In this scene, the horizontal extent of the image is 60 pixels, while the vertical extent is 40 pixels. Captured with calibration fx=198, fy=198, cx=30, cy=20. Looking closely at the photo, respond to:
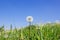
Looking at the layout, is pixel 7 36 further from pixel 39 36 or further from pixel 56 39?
pixel 56 39

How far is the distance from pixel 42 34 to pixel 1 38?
957 millimetres

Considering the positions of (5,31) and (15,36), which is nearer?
(15,36)

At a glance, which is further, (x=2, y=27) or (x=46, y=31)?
(x=2, y=27)

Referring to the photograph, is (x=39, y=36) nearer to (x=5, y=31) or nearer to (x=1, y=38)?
(x=1, y=38)

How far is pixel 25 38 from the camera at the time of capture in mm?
4359

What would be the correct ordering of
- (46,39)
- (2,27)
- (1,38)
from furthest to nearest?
(2,27) → (1,38) → (46,39)

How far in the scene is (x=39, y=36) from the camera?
4320 millimetres

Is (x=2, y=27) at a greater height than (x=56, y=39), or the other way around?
(x=2, y=27)

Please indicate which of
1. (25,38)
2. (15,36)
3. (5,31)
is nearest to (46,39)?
(25,38)

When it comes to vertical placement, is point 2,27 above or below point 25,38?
above

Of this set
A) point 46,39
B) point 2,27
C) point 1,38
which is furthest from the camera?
point 2,27

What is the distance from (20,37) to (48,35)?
0.64 meters

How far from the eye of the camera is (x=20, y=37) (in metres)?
4.52

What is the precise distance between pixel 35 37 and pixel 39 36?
0.12 metres
